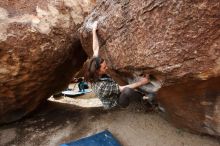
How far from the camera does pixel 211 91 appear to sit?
3209mm

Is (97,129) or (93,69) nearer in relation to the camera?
(93,69)

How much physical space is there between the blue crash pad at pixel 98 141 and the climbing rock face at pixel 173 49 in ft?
3.15

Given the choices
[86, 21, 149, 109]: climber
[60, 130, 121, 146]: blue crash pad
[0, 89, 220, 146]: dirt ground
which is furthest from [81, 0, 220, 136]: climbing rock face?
[60, 130, 121, 146]: blue crash pad

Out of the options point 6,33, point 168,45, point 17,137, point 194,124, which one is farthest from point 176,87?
point 17,137

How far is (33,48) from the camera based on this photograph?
15.1 ft

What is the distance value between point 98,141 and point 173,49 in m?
2.04

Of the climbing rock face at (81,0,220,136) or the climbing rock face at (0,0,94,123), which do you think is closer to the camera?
the climbing rock face at (81,0,220,136)

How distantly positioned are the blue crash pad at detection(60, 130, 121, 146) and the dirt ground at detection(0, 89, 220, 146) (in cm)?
16

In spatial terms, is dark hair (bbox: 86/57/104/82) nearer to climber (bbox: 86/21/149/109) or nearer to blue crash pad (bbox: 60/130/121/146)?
climber (bbox: 86/21/149/109)

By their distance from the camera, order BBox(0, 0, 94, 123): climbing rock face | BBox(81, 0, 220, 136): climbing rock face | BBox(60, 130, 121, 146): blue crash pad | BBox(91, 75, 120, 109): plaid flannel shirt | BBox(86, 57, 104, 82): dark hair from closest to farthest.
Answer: BBox(81, 0, 220, 136): climbing rock face, BBox(86, 57, 104, 82): dark hair, BBox(91, 75, 120, 109): plaid flannel shirt, BBox(60, 130, 121, 146): blue crash pad, BBox(0, 0, 94, 123): climbing rock face

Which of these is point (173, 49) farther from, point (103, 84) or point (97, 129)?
point (97, 129)

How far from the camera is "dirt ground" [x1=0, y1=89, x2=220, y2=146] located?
168 inches

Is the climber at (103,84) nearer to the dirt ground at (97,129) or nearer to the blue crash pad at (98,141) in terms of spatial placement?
Answer: the blue crash pad at (98,141)

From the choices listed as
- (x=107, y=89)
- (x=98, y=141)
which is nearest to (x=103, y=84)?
(x=107, y=89)
